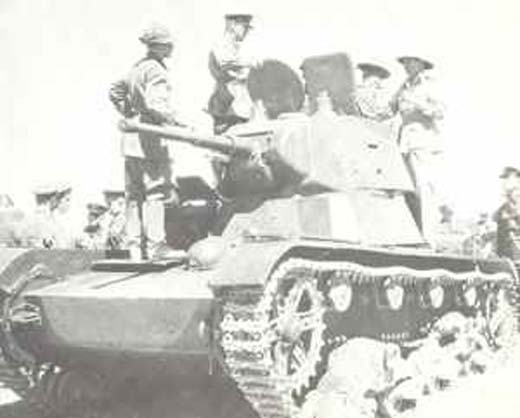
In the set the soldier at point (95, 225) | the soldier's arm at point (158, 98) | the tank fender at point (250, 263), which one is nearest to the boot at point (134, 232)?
the soldier's arm at point (158, 98)

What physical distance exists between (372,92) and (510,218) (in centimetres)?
339

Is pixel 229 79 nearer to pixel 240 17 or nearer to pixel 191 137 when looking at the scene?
pixel 240 17

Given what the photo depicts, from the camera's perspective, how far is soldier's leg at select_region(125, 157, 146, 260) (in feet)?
27.7

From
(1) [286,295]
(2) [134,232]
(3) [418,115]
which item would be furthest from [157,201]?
(3) [418,115]

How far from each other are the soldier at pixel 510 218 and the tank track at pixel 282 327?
4.29m

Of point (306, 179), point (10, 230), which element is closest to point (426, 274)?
point (306, 179)

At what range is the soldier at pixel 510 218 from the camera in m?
11.6

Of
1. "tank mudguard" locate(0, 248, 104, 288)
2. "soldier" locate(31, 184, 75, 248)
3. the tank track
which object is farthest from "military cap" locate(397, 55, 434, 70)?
"soldier" locate(31, 184, 75, 248)

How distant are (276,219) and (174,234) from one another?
54.2 inches

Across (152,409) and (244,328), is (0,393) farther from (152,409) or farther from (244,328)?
(244,328)

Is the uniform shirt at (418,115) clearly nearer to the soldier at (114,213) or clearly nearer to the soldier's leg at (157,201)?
the soldier's leg at (157,201)

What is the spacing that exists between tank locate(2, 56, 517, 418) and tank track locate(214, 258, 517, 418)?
0.01m

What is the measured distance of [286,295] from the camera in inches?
262

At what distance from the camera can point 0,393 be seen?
10.5m
